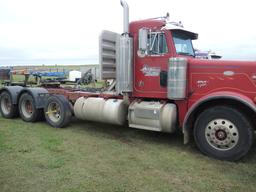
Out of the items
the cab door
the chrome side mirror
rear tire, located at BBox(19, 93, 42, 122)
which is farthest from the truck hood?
rear tire, located at BBox(19, 93, 42, 122)

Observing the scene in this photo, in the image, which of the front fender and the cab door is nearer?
the front fender

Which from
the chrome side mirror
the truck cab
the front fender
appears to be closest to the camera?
the front fender

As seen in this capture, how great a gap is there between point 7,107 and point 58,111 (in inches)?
97.8

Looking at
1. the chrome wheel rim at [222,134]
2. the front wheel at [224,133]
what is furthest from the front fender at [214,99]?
the chrome wheel rim at [222,134]

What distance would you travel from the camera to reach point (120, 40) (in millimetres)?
6871

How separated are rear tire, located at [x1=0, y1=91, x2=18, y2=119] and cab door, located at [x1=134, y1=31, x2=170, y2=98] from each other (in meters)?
4.43

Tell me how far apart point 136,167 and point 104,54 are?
331 cm

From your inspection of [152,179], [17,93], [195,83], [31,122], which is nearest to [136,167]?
[152,179]

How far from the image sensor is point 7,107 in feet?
32.2

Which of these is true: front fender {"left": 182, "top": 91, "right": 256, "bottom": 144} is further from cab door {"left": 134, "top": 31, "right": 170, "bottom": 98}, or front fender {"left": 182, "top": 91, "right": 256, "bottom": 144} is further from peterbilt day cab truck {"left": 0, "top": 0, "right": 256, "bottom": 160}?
cab door {"left": 134, "top": 31, "right": 170, "bottom": 98}

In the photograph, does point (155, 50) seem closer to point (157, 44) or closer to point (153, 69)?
point (157, 44)

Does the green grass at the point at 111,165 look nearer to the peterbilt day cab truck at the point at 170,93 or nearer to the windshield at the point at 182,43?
the peterbilt day cab truck at the point at 170,93

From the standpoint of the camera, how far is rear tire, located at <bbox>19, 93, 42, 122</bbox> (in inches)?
345

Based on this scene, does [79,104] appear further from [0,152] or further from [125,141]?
[0,152]
